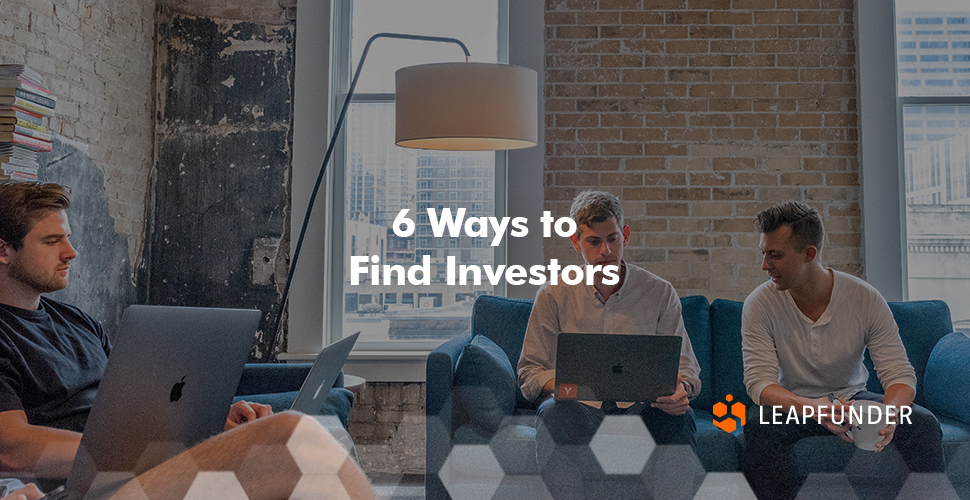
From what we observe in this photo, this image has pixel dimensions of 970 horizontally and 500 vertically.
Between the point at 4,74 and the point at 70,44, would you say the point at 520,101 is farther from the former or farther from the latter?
the point at 70,44

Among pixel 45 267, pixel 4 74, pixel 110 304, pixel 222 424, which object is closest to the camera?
pixel 222 424

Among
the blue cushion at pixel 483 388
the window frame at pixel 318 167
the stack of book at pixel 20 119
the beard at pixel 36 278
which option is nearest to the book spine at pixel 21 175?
the stack of book at pixel 20 119

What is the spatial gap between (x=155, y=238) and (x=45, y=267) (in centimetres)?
177

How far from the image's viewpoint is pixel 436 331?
11.0 feet

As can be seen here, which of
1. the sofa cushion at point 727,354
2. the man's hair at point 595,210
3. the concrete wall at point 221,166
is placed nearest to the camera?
the man's hair at point 595,210

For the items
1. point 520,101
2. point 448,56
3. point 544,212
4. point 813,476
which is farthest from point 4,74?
point 813,476

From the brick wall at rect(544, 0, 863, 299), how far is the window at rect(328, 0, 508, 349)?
422 mm

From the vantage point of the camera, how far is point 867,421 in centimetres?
199

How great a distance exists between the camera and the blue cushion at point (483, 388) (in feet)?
7.29

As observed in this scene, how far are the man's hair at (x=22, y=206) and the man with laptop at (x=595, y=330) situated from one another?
135 cm

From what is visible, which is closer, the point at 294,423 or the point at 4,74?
the point at 294,423

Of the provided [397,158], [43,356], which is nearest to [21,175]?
[43,356]

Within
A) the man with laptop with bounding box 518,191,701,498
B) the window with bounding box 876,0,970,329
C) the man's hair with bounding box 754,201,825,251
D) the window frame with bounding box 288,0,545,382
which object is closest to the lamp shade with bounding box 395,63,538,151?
the man with laptop with bounding box 518,191,701,498

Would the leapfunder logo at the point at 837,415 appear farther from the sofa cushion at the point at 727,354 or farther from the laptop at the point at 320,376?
the laptop at the point at 320,376
